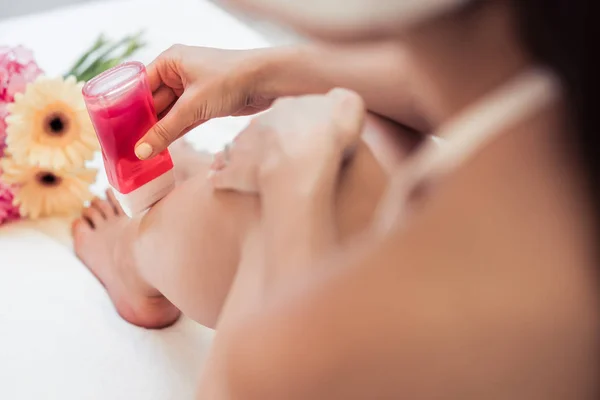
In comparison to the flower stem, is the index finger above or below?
above

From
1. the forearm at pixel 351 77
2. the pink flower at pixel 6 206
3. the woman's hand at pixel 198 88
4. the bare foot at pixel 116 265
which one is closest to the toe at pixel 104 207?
the bare foot at pixel 116 265

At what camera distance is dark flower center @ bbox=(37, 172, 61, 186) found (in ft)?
3.05

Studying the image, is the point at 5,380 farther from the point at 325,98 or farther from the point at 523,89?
the point at 523,89

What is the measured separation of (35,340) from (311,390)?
47cm

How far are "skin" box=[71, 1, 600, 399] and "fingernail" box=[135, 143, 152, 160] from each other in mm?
255

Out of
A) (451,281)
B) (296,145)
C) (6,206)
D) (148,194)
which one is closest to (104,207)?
(6,206)

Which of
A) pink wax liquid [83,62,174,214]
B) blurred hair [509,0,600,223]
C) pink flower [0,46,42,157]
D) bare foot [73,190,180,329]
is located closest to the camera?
blurred hair [509,0,600,223]

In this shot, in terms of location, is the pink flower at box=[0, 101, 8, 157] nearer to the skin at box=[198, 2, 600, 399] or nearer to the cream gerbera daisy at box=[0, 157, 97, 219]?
the cream gerbera daisy at box=[0, 157, 97, 219]

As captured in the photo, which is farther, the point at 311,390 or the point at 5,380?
the point at 5,380

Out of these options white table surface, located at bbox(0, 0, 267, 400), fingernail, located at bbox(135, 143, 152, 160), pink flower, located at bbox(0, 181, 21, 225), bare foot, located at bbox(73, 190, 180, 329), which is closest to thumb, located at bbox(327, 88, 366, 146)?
white table surface, located at bbox(0, 0, 267, 400)

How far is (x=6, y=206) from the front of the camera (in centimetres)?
92

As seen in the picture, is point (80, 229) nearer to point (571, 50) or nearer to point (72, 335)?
point (72, 335)

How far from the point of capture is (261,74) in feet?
2.39

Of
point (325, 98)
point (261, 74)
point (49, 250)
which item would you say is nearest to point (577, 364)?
point (325, 98)
